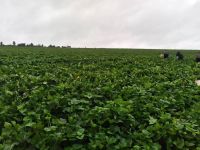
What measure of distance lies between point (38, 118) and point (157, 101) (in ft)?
9.28

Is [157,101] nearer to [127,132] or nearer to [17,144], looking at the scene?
[127,132]

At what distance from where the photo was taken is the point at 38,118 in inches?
243

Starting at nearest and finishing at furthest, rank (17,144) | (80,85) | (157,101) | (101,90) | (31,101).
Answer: (17,144)
(31,101)
(157,101)
(101,90)
(80,85)

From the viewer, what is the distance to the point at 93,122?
6.23m

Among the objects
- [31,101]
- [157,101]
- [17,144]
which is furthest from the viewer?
[157,101]

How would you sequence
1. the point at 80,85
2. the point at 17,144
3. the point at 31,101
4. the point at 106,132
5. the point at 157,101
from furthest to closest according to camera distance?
the point at 80,85 < the point at 157,101 < the point at 31,101 < the point at 106,132 < the point at 17,144

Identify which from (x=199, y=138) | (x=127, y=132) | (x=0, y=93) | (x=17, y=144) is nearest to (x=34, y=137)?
(x=17, y=144)

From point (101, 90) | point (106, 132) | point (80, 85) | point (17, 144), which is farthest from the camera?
point (80, 85)

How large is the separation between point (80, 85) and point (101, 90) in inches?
37.3

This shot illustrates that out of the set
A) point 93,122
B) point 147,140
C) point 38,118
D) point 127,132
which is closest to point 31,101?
point 38,118

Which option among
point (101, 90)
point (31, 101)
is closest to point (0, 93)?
point (31, 101)

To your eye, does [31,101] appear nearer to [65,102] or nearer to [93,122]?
[65,102]

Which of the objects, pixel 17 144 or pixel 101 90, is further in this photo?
pixel 101 90

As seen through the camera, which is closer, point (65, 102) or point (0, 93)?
point (65, 102)
